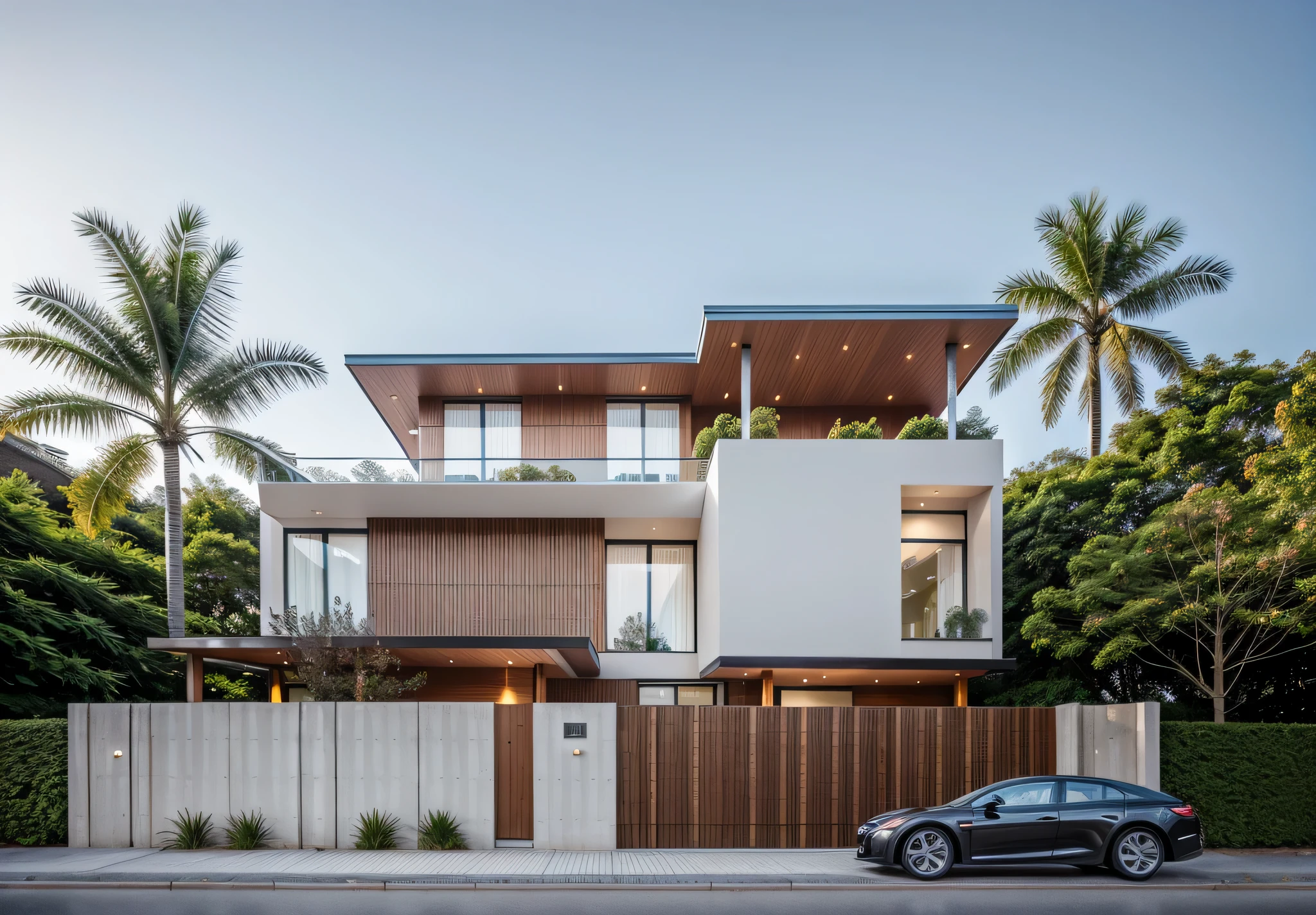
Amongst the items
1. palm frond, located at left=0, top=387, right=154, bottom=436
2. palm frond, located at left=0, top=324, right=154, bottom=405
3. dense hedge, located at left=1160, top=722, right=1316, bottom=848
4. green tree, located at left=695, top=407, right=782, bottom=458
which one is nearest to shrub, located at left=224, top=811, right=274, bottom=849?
palm frond, located at left=0, top=387, right=154, bottom=436

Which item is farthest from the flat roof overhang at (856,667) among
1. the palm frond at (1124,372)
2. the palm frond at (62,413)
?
the palm frond at (62,413)

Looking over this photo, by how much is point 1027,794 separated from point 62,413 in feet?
61.6

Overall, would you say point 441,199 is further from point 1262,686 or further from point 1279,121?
point 1262,686

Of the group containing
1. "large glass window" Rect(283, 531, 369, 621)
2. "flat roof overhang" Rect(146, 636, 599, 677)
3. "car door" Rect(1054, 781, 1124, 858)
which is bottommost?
"car door" Rect(1054, 781, 1124, 858)

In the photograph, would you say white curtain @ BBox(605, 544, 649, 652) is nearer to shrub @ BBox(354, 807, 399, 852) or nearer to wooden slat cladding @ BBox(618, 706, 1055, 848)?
wooden slat cladding @ BBox(618, 706, 1055, 848)

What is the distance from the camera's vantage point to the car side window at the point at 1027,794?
34.3ft

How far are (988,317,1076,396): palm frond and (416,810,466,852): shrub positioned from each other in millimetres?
19816

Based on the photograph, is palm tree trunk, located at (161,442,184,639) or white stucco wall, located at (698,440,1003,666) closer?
white stucco wall, located at (698,440,1003,666)

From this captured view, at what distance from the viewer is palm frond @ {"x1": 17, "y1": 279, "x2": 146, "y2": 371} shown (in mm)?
17703

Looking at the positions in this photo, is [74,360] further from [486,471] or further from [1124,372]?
[1124,372]

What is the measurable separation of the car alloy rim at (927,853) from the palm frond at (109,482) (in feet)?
56.0

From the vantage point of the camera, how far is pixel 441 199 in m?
29.3

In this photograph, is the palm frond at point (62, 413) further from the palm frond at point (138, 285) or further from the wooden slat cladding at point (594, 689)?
the wooden slat cladding at point (594, 689)

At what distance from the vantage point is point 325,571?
69.3 ft
